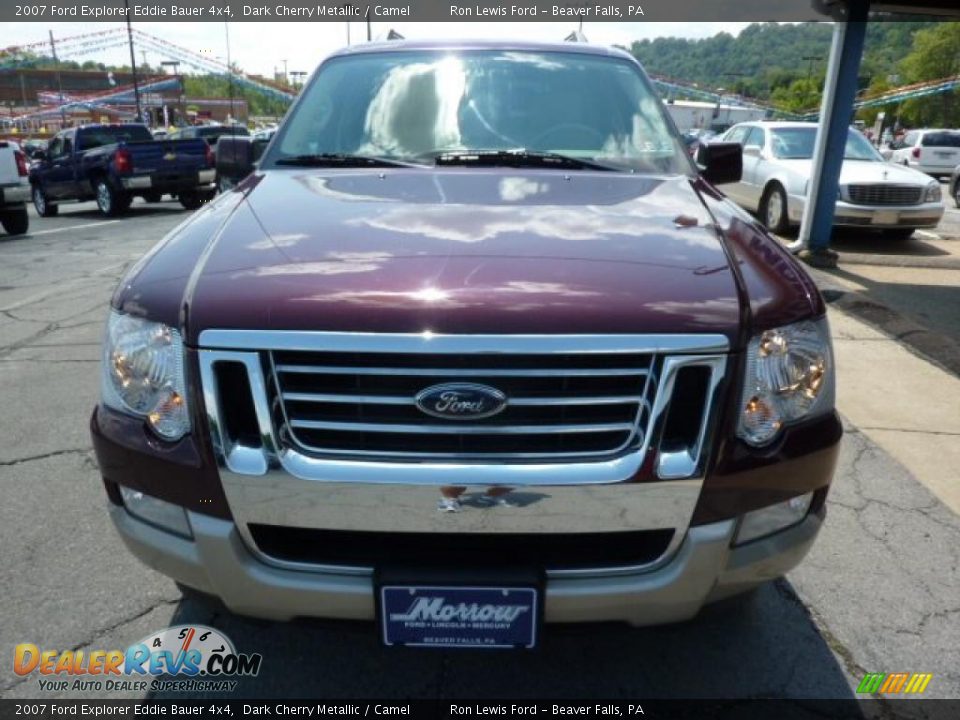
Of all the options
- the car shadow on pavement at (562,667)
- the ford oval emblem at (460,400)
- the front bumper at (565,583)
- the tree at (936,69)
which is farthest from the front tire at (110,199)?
the tree at (936,69)

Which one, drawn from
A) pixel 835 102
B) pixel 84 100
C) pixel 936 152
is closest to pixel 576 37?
pixel 835 102

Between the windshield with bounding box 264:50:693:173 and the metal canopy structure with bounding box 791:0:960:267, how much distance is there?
577 centimetres

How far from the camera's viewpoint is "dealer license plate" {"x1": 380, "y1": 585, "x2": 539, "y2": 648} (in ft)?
5.53

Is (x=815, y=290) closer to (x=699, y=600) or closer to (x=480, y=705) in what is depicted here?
(x=699, y=600)

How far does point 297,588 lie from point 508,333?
0.76 m

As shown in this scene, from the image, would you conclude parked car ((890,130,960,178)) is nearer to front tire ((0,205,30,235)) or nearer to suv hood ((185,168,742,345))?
front tire ((0,205,30,235))

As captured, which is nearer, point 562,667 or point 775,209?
point 562,667

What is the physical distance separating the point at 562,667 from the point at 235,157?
261 centimetres

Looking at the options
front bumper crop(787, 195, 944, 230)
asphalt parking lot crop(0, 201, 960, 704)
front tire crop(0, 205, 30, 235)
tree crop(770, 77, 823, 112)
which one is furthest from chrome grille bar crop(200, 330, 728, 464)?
tree crop(770, 77, 823, 112)

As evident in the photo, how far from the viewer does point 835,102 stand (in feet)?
26.5

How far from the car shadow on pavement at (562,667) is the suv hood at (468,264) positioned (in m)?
0.92

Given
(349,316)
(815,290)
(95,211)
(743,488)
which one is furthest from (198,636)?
(95,211)

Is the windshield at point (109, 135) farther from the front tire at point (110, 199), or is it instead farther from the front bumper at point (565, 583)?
the front bumper at point (565, 583)

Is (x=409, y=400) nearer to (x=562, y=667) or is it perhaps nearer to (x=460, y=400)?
(x=460, y=400)
